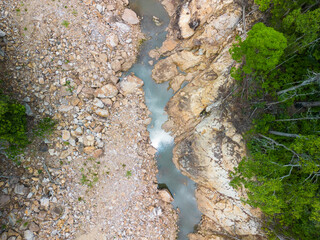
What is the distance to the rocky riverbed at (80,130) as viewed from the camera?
34.5ft

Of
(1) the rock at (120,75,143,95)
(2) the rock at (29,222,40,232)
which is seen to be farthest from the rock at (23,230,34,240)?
(1) the rock at (120,75,143,95)

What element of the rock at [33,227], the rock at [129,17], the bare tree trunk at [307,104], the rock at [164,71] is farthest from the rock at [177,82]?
the rock at [33,227]

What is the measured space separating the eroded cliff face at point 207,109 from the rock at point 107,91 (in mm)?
2895

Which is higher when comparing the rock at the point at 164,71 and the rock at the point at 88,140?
the rock at the point at 164,71

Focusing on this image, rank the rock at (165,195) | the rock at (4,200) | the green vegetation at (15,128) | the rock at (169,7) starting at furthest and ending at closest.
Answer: the rock at (169,7), the rock at (165,195), the rock at (4,200), the green vegetation at (15,128)

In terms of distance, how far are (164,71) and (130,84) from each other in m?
2.44

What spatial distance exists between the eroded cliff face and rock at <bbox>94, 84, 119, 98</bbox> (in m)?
2.90

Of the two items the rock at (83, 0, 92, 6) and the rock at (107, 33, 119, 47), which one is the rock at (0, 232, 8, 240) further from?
the rock at (83, 0, 92, 6)

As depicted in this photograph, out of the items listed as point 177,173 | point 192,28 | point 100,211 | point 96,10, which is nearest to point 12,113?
point 100,211

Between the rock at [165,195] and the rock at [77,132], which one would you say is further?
the rock at [165,195]

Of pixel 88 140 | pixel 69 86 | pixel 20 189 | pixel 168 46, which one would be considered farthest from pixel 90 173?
pixel 168 46

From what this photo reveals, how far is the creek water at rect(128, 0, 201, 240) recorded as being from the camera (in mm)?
12836

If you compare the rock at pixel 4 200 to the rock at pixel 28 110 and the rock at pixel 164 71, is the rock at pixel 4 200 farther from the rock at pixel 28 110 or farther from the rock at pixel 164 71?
the rock at pixel 164 71

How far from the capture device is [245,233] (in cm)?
1102
